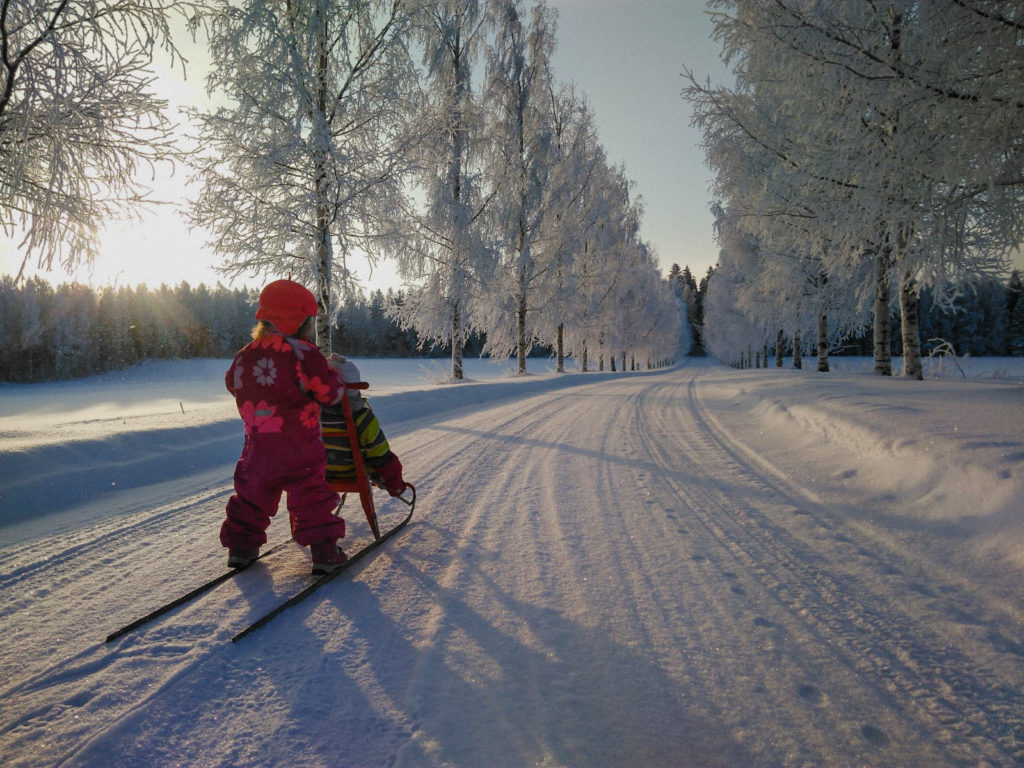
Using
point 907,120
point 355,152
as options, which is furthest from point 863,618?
point 355,152

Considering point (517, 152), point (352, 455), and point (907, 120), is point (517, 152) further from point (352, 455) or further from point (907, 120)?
point (352, 455)

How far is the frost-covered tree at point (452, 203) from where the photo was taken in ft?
49.4

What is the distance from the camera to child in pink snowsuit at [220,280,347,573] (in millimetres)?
2863

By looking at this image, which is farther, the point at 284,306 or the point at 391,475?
the point at 391,475

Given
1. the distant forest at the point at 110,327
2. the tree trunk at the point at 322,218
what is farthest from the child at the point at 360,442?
the distant forest at the point at 110,327

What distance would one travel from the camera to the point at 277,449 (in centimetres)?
287

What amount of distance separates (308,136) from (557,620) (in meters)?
10.2

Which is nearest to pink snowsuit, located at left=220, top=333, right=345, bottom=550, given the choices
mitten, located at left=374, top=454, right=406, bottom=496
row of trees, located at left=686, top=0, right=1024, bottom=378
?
mitten, located at left=374, top=454, right=406, bottom=496

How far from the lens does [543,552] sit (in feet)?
10.1

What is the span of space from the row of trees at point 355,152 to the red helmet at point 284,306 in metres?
2.99

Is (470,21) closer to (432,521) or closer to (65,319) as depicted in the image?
(432,521)

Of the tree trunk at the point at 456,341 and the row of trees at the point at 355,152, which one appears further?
the tree trunk at the point at 456,341

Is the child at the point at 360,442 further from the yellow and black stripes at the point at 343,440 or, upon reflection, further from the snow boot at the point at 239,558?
the snow boot at the point at 239,558

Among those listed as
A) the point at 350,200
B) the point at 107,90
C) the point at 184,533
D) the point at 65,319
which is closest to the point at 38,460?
the point at 184,533
